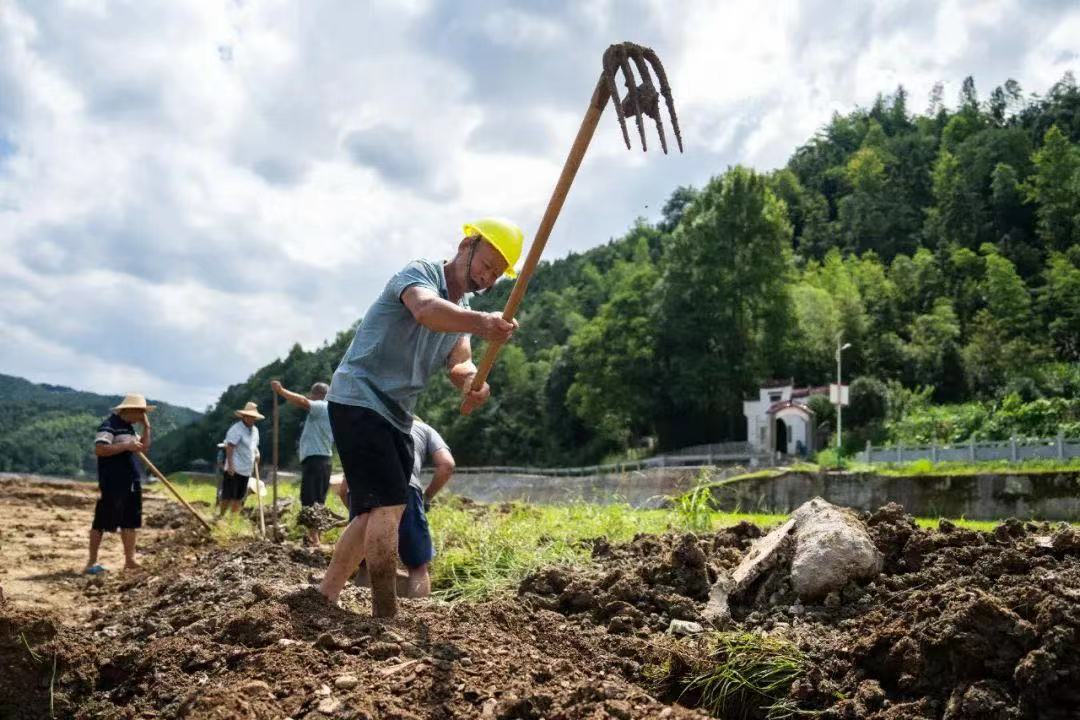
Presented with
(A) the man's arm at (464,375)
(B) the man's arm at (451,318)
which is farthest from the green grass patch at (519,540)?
(B) the man's arm at (451,318)

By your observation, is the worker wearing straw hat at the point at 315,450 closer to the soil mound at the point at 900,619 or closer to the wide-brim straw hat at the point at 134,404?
the wide-brim straw hat at the point at 134,404

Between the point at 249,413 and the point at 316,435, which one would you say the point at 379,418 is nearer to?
the point at 316,435

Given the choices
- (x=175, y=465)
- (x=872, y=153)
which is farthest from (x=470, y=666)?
(x=872, y=153)

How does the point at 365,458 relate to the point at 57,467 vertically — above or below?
above

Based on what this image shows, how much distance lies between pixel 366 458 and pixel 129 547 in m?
5.42

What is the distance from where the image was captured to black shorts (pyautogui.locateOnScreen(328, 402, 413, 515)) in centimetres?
373

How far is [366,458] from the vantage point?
3725mm

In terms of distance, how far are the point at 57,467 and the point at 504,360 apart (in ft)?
149

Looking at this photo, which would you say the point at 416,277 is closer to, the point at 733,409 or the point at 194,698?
the point at 194,698

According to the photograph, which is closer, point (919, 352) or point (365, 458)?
point (365, 458)

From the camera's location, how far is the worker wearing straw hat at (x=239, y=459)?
11781 millimetres

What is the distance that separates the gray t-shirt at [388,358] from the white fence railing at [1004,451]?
20887 millimetres

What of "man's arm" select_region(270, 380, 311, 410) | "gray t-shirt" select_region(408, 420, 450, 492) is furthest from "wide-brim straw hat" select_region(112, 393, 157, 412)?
"gray t-shirt" select_region(408, 420, 450, 492)

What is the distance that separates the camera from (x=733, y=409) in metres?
44.5
